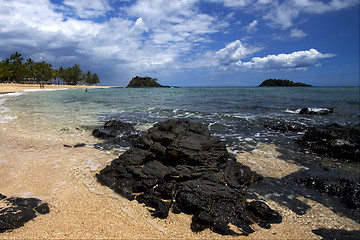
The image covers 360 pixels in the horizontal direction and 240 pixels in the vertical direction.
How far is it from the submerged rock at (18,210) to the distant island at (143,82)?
18201cm

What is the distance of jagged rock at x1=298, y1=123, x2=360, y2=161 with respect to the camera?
830 cm

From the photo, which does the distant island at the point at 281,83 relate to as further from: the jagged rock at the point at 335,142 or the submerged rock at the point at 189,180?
the submerged rock at the point at 189,180

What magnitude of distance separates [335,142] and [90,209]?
998 centimetres

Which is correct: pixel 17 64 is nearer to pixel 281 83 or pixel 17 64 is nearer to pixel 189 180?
pixel 189 180

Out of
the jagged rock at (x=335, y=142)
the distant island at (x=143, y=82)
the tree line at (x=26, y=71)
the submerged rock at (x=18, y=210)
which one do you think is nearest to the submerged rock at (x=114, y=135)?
the submerged rock at (x=18, y=210)

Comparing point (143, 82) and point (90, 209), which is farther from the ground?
point (143, 82)

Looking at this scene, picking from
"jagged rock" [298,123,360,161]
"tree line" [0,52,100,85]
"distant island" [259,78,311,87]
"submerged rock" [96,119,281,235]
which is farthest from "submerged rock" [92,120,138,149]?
"distant island" [259,78,311,87]

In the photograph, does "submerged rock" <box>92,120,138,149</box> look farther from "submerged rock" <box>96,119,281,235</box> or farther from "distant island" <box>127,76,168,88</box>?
"distant island" <box>127,76,168,88</box>

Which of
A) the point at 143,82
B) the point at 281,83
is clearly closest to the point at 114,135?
the point at 143,82

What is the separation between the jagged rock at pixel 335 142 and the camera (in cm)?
830

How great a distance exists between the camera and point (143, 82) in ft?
602

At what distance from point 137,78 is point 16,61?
101 meters

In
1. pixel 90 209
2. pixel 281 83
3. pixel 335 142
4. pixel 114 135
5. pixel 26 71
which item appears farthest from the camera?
pixel 281 83

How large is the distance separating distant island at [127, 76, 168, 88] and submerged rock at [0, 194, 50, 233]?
597 ft
